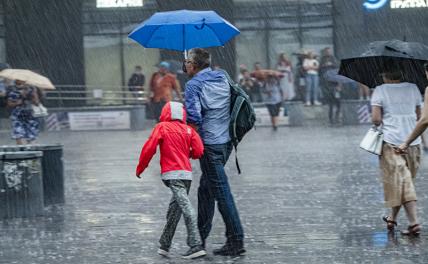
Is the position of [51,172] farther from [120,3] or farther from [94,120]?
[120,3]

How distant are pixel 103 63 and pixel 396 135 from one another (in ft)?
84.8

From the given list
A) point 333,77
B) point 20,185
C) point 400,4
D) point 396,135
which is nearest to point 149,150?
point 396,135

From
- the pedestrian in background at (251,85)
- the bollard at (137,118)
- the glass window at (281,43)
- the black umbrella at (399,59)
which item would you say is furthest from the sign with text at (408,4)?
the black umbrella at (399,59)

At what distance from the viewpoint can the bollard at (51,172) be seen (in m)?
11.4

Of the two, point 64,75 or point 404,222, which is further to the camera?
point 64,75

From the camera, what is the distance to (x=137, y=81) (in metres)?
32.5

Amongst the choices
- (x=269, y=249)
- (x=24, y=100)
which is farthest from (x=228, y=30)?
(x=24, y=100)

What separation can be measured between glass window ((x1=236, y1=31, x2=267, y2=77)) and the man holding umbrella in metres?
25.7

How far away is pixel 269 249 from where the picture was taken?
27.5 feet

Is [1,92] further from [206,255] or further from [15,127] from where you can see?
[206,255]

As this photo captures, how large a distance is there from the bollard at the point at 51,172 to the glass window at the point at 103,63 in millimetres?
22697

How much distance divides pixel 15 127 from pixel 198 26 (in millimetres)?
7044

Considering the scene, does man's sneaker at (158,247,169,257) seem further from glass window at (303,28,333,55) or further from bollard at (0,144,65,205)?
glass window at (303,28,333,55)

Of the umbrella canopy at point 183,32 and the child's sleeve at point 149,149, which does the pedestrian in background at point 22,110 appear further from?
the child's sleeve at point 149,149
